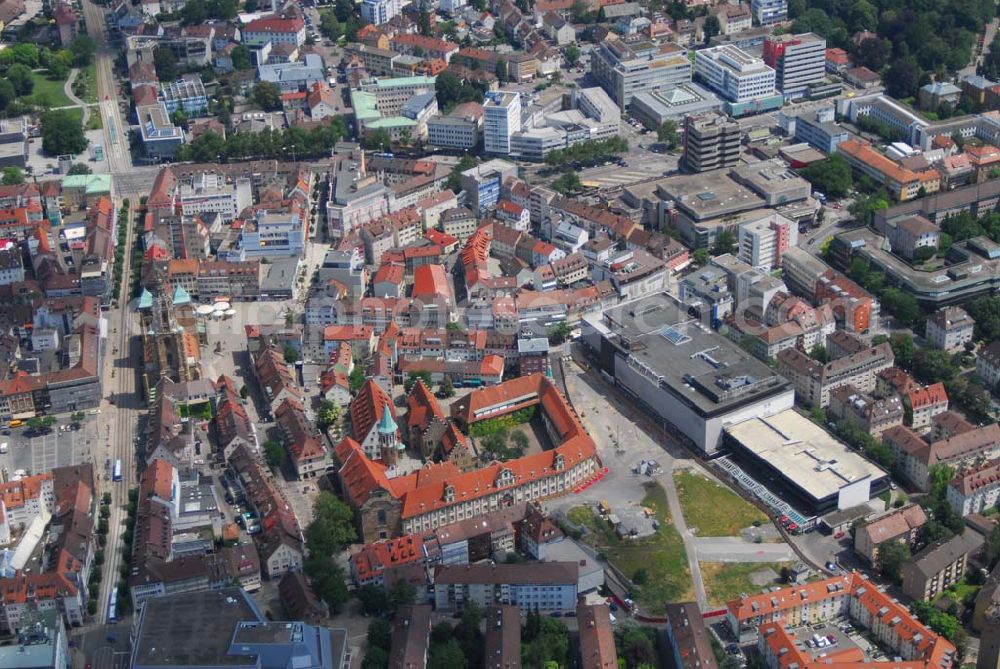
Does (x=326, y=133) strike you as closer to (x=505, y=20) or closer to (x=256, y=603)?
(x=505, y=20)

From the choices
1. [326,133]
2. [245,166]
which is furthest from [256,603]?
[326,133]

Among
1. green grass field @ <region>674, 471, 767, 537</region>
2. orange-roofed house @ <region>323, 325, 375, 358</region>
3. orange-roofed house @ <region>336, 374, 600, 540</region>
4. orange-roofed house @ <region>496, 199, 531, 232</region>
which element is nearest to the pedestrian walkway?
orange-roofed house @ <region>496, 199, 531, 232</region>

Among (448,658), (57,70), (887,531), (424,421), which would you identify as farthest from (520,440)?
(57,70)

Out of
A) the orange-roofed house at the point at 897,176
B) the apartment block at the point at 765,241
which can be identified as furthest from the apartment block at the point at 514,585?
the orange-roofed house at the point at 897,176

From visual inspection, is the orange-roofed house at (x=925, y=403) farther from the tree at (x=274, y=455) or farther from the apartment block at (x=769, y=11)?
the apartment block at (x=769, y=11)

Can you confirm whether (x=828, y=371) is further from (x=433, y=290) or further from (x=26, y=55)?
(x=26, y=55)

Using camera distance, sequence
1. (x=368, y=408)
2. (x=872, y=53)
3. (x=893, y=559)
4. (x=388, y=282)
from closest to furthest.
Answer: (x=893, y=559)
(x=368, y=408)
(x=388, y=282)
(x=872, y=53)

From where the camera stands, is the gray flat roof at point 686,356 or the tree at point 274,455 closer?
the tree at point 274,455

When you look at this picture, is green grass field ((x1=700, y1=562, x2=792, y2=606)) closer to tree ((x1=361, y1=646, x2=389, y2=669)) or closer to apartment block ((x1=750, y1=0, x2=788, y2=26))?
tree ((x1=361, y1=646, x2=389, y2=669))

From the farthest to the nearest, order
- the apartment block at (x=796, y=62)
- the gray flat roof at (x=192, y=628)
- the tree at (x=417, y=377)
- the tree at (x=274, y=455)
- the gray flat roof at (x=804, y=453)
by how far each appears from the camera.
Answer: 1. the apartment block at (x=796, y=62)
2. the tree at (x=417, y=377)
3. the tree at (x=274, y=455)
4. the gray flat roof at (x=804, y=453)
5. the gray flat roof at (x=192, y=628)
